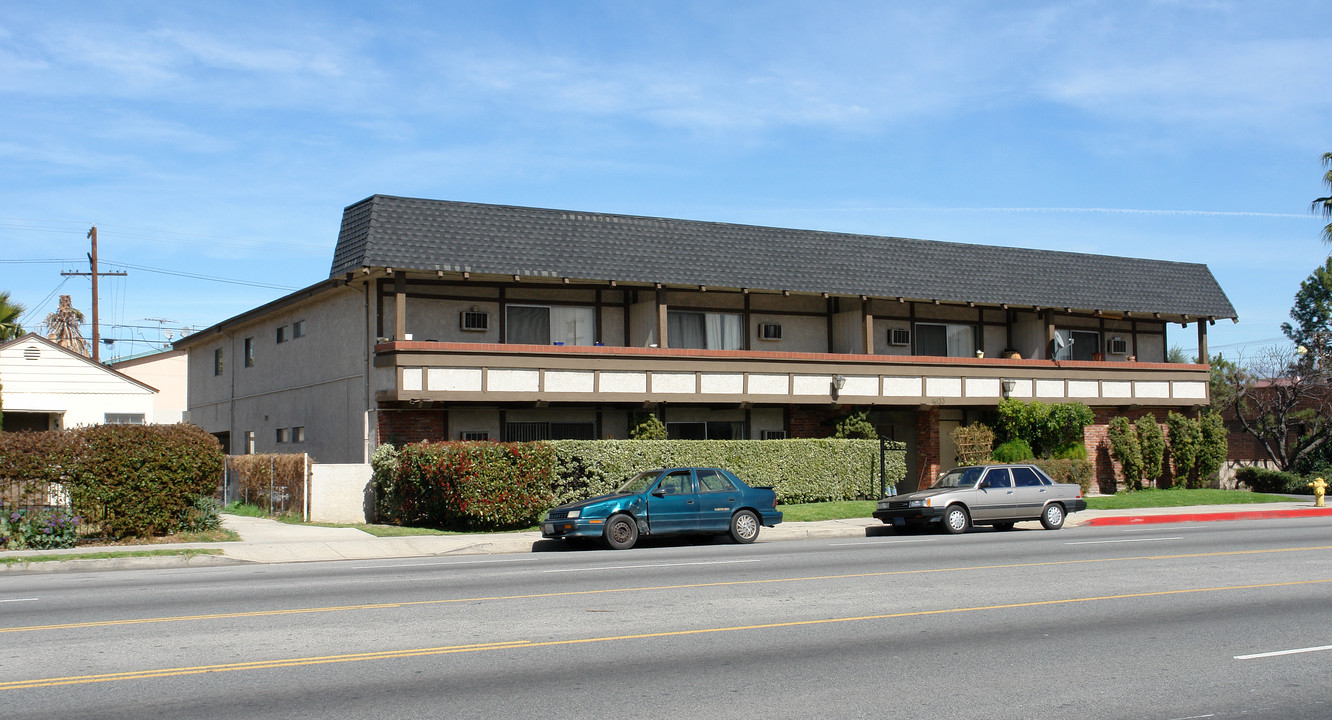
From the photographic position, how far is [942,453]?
1267 inches

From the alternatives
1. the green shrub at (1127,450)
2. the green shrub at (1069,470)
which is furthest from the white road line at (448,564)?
the green shrub at (1127,450)

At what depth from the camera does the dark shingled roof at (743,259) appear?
2534cm

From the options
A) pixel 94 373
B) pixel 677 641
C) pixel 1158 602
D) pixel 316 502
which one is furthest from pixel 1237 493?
pixel 94 373

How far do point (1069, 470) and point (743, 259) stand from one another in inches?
445

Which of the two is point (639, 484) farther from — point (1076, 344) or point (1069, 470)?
point (1076, 344)

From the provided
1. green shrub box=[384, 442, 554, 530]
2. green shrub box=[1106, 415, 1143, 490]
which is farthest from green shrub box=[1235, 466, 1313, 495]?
green shrub box=[384, 442, 554, 530]

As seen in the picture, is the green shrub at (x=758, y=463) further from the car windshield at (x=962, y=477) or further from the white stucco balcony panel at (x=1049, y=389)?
the white stucco balcony panel at (x=1049, y=389)

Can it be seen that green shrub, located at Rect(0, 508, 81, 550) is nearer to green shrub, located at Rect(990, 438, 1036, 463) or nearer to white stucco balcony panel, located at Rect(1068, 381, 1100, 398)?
green shrub, located at Rect(990, 438, 1036, 463)

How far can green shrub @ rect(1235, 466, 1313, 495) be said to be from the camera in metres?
36.2

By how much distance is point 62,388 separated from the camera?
32.6 metres

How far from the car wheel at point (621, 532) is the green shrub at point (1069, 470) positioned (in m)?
15.5

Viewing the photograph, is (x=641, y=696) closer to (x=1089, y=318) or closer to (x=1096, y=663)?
(x=1096, y=663)

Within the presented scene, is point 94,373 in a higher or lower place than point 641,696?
higher

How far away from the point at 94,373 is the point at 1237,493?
3441 centimetres
